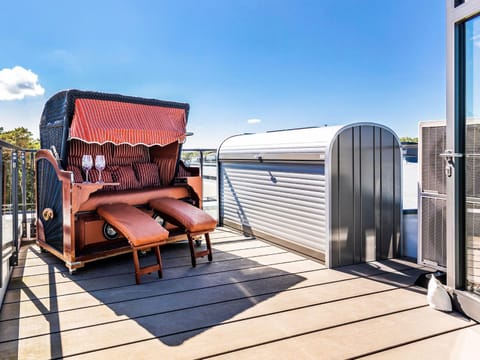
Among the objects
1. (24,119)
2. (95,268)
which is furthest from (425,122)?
(24,119)

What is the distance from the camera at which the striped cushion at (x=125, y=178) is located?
14.9ft

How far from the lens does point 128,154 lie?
15.6 feet

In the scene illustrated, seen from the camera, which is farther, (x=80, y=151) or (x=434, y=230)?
(x=80, y=151)

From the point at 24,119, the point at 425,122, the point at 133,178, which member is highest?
the point at 24,119

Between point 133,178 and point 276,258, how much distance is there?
6.67 feet

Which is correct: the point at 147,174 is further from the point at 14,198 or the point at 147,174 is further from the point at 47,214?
the point at 14,198

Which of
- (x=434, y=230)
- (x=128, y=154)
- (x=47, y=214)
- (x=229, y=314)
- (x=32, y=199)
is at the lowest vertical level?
(x=229, y=314)

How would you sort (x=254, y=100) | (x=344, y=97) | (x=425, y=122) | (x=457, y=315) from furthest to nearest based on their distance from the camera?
1. (x=254, y=100)
2. (x=344, y=97)
3. (x=425, y=122)
4. (x=457, y=315)

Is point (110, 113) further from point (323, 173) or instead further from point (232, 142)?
point (323, 173)

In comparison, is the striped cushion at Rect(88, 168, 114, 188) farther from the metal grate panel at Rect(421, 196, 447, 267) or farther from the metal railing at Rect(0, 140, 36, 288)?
the metal grate panel at Rect(421, 196, 447, 267)

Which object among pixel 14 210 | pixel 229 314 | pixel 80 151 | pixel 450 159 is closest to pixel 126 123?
pixel 80 151

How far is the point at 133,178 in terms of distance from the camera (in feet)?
15.3

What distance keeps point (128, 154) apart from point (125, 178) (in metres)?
0.35

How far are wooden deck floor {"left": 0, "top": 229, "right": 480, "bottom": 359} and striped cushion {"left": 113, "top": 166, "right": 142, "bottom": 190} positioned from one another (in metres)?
1.09
